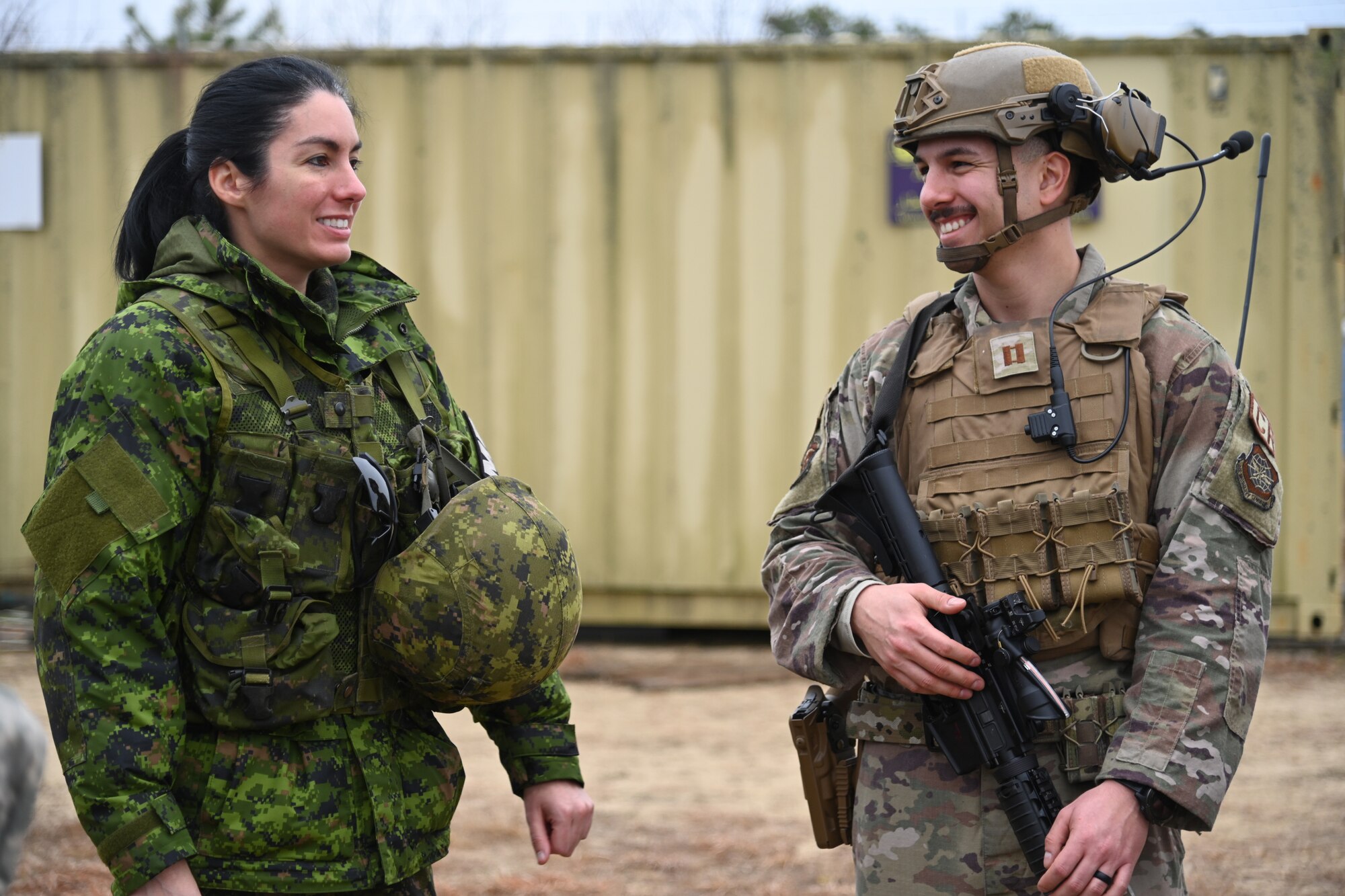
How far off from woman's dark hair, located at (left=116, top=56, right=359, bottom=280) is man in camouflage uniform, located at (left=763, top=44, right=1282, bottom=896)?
1020mm

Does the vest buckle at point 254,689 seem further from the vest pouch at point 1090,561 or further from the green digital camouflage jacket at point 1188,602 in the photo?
the vest pouch at point 1090,561

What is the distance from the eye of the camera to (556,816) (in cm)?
234

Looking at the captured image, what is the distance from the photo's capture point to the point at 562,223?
7.75m

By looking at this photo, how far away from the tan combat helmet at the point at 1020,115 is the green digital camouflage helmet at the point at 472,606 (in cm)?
86

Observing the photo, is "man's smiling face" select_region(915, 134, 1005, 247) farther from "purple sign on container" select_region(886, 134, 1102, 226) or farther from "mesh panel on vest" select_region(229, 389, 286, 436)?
"purple sign on container" select_region(886, 134, 1102, 226)

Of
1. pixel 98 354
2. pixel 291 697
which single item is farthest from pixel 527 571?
pixel 98 354

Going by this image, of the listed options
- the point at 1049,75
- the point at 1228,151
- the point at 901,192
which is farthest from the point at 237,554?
the point at 901,192

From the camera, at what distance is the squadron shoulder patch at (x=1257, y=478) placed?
80.0 inches

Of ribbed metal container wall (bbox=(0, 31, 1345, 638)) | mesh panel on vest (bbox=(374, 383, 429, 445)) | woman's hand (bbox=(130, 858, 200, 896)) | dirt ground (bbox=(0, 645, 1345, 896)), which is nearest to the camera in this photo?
woman's hand (bbox=(130, 858, 200, 896))

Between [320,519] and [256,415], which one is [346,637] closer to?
[320,519]

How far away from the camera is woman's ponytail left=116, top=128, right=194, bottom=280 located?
2270 millimetres

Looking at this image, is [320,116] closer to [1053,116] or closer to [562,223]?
[1053,116]

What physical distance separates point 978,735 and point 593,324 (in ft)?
19.1

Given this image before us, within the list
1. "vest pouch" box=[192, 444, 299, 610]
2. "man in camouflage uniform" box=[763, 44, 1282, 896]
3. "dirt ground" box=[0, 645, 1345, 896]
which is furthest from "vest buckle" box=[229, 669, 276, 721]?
"dirt ground" box=[0, 645, 1345, 896]
